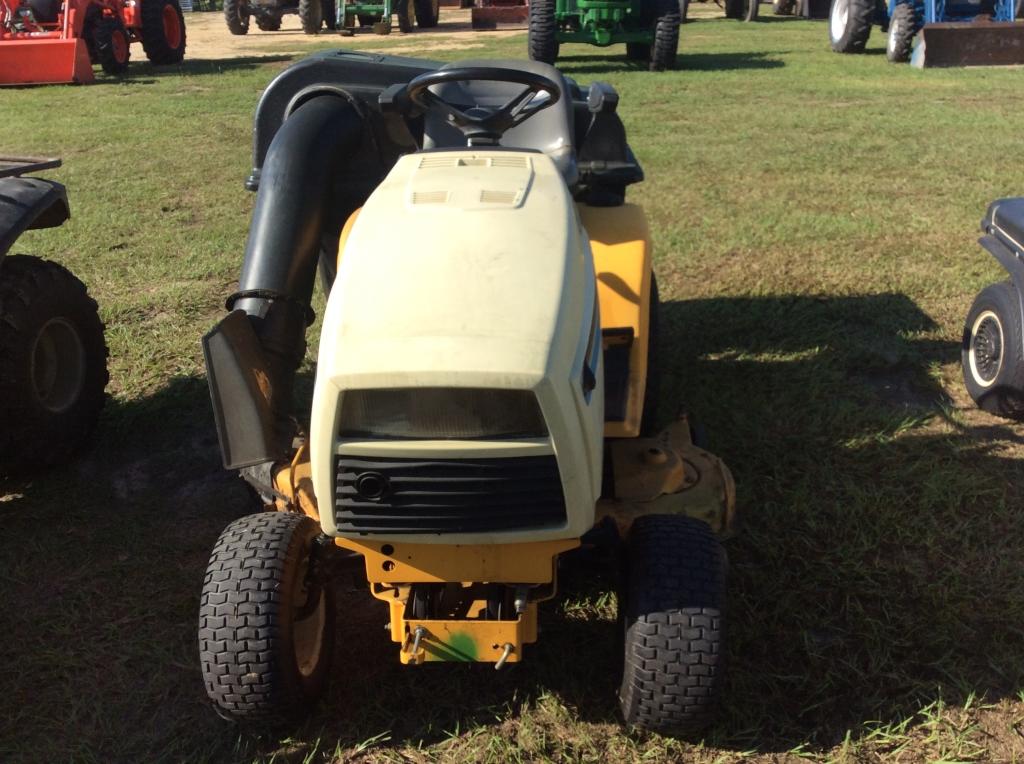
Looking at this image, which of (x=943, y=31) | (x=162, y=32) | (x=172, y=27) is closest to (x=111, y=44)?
(x=162, y=32)

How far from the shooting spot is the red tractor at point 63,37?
38.2 ft

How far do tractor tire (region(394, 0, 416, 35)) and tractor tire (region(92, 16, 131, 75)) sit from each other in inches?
234

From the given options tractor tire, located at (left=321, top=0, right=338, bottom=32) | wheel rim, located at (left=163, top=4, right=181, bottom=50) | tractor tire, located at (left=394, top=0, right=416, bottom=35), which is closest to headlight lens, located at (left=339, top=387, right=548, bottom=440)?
wheel rim, located at (left=163, top=4, right=181, bottom=50)

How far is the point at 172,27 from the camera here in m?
14.1

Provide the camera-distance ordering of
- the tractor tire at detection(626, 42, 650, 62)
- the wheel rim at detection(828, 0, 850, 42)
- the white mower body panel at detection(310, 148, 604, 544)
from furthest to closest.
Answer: the wheel rim at detection(828, 0, 850, 42), the tractor tire at detection(626, 42, 650, 62), the white mower body panel at detection(310, 148, 604, 544)

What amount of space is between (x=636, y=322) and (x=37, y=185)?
221 centimetres

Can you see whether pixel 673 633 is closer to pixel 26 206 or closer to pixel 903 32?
pixel 26 206

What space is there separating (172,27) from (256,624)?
13823mm

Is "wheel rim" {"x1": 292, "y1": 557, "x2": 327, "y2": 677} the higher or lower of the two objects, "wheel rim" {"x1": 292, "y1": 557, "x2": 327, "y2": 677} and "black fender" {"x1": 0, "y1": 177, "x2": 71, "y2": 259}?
the lower

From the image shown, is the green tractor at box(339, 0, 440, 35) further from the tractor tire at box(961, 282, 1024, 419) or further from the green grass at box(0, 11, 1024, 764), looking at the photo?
the tractor tire at box(961, 282, 1024, 419)

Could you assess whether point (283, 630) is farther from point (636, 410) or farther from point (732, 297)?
point (732, 297)

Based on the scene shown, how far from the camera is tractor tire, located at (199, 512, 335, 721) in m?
2.11

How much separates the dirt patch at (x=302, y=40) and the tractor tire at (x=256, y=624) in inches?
519

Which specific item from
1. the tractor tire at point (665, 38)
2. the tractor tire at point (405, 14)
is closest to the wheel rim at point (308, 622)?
the tractor tire at point (665, 38)
